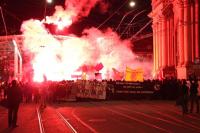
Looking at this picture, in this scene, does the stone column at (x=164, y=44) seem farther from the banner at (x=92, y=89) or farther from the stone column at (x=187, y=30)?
the banner at (x=92, y=89)

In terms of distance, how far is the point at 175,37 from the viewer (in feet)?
186

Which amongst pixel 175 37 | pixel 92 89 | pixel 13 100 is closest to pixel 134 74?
pixel 92 89

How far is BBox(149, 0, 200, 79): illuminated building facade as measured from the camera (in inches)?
1977

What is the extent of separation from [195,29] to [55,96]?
17766 mm

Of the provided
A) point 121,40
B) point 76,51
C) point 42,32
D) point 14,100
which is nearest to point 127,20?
point 121,40

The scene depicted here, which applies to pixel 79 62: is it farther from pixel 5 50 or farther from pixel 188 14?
pixel 5 50

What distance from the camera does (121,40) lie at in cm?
7200

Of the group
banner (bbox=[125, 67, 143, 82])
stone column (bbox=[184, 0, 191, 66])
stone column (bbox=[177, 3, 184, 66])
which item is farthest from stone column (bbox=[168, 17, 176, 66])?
banner (bbox=[125, 67, 143, 82])

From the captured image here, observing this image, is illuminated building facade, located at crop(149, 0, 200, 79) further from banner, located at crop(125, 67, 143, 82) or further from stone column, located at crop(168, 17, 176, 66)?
banner, located at crop(125, 67, 143, 82)

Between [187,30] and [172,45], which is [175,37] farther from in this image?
[187,30]

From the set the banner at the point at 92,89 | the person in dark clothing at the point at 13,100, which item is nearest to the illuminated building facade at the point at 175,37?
the banner at the point at 92,89

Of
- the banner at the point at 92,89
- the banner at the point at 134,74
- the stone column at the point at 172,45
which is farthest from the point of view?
the stone column at the point at 172,45

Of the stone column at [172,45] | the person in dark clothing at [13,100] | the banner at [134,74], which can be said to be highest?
the stone column at [172,45]

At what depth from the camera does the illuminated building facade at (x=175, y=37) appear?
5022 centimetres
